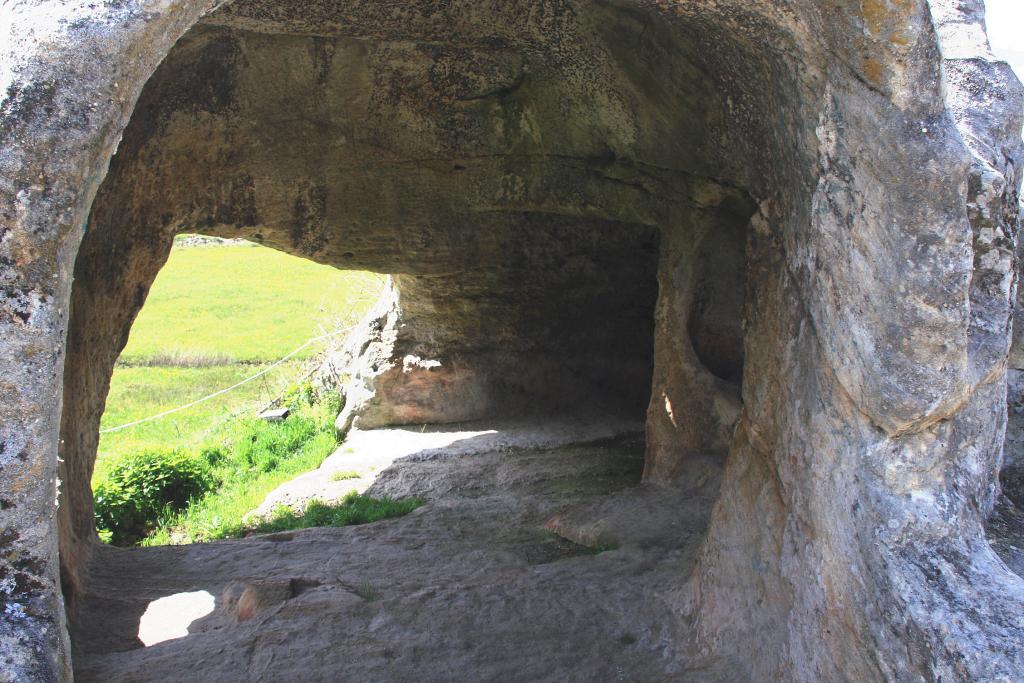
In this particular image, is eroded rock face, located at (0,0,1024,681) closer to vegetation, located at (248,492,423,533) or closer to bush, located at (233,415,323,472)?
vegetation, located at (248,492,423,533)

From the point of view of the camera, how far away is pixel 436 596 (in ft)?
14.0

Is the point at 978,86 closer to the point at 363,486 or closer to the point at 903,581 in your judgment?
the point at 903,581

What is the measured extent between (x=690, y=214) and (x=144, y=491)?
5451 millimetres

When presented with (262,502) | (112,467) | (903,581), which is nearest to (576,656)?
(903,581)

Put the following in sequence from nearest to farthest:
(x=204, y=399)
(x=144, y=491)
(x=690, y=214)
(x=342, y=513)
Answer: (x=690, y=214)
(x=342, y=513)
(x=144, y=491)
(x=204, y=399)

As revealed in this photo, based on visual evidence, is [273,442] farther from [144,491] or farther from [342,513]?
[342,513]

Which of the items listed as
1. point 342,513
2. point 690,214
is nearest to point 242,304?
point 342,513

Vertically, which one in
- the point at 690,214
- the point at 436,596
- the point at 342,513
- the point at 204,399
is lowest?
the point at 204,399

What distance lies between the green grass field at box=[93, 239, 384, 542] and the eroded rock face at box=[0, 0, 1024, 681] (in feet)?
9.89

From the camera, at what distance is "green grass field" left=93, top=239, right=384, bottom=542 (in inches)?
417

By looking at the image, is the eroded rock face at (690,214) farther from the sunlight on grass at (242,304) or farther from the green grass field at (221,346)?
the sunlight on grass at (242,304)

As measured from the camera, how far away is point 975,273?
332 centimetres

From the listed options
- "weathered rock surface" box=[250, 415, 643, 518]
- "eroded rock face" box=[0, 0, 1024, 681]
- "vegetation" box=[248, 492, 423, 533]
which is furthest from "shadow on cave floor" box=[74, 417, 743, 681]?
"weathered rock surface" box=[250, 415, 643, 518]

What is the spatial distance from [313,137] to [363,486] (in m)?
2.62
